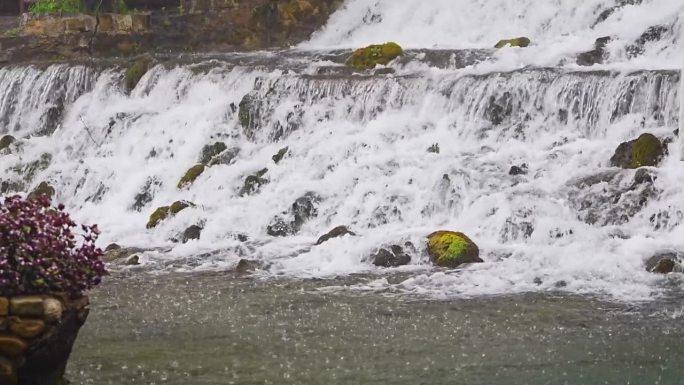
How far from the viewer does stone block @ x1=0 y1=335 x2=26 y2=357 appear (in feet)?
25.7

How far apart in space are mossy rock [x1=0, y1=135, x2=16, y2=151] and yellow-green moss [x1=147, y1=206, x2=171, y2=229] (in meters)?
8.09

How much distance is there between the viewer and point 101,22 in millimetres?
32094

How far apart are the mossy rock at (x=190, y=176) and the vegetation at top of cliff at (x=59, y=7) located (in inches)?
504

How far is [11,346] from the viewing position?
786cm

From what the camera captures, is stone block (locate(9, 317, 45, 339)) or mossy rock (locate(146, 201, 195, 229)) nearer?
stone block (locate(9, 317, 45, 339))

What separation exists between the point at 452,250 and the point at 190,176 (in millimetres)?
7677

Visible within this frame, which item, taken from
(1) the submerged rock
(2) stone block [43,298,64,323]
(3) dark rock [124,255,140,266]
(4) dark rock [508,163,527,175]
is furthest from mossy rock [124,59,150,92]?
(2) stone block [43,298,64,323]

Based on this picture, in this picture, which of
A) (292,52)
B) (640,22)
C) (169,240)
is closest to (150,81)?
(292,52)

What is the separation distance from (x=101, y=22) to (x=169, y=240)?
15.4 meters

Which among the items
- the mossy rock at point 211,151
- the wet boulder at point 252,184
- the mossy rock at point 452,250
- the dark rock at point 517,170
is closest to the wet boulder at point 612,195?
the dark rock at point 517,170

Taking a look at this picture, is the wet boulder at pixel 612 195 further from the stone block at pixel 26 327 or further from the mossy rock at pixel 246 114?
the stone block at pixel 26 327

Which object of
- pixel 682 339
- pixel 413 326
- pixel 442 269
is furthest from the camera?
pixel 442 269

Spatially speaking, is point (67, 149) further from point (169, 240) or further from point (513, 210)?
point (513, 210)

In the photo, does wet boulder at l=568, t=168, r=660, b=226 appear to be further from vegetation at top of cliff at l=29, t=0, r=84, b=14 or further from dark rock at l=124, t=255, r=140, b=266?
vegetation at top of cliff at l=29, t=0, r=84, b=14
